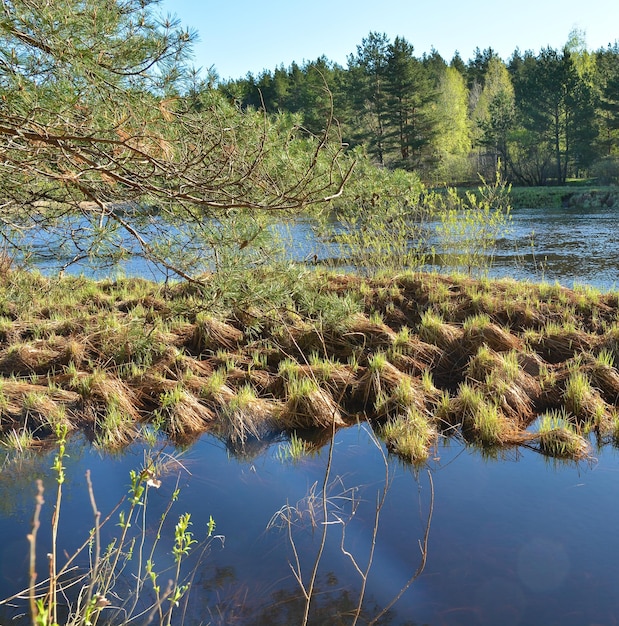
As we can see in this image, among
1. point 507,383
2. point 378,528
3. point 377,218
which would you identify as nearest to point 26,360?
point 378,528

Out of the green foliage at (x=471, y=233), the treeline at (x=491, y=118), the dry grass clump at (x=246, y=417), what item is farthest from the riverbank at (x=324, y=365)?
the treeline at (x=491, y=118)

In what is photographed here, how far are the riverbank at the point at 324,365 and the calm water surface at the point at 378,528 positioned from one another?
244 millimetres

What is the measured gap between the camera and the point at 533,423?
4.38 metres

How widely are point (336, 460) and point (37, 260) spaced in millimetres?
2721

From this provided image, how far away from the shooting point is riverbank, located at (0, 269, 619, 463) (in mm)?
A: 4270

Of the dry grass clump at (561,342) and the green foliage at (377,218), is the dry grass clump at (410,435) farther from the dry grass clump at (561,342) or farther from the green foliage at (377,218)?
the green foliage at (377,218)

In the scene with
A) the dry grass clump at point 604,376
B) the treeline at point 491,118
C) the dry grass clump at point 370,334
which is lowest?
the dry grass clump at point 604,376

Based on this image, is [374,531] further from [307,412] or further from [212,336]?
[212,336]

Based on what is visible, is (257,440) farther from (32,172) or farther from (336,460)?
(32,172)

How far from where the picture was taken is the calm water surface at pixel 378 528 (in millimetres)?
2604

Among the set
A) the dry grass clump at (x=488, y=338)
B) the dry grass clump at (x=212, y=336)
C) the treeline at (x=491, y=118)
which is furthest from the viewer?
the treeline at (x=491, y=118)

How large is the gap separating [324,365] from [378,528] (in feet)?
6.13

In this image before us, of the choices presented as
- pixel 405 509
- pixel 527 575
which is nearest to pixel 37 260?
pixel 405 509

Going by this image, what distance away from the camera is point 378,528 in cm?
318
